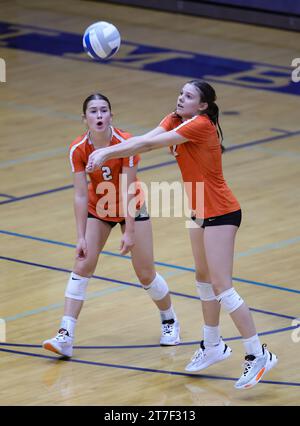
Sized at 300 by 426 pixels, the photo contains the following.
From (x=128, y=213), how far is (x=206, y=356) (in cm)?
121

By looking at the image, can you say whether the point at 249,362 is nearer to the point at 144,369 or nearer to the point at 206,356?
the point at 206,356

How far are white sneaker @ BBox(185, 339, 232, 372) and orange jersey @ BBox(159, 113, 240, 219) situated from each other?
1058 mm

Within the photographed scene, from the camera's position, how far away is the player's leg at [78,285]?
29.5ft

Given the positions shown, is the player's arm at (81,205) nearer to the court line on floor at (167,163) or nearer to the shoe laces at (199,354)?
the shoe laces at (199,354)

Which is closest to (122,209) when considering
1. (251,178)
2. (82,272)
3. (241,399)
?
(82,272)

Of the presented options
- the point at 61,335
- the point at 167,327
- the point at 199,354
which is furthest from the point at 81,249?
the point at 199,354

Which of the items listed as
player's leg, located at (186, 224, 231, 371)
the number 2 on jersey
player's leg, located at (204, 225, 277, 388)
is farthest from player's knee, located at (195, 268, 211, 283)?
the number 2 on jersey

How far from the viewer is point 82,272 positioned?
9086mm

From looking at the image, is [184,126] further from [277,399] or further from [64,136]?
[64,136]

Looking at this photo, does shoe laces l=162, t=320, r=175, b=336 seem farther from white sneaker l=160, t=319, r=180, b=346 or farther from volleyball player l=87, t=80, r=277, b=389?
volleyball player l=87, t=80, r=277, b=389

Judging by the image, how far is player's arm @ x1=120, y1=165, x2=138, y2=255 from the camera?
8.70m

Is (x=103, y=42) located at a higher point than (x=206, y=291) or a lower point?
higher

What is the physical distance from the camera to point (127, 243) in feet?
28.6

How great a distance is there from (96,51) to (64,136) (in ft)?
18.0
